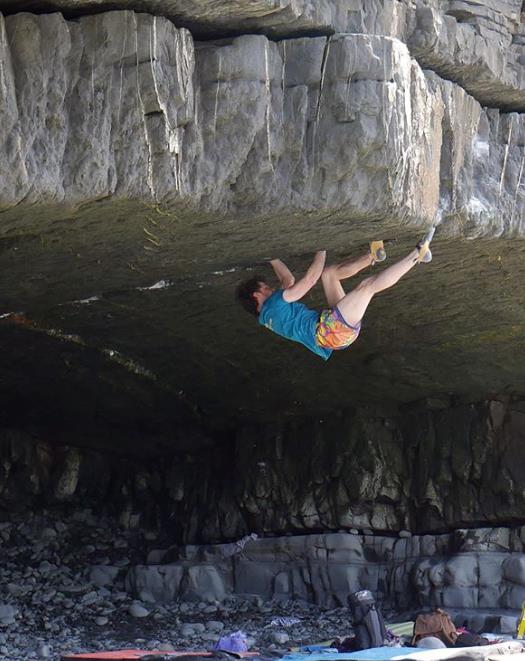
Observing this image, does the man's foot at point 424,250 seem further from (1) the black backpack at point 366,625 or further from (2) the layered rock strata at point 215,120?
(1) the black backpack at point 366,625

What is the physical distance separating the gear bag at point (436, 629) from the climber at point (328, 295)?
6.31ft

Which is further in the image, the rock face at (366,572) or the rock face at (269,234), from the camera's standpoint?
the rock face at (366,572)

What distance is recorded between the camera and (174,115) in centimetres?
580

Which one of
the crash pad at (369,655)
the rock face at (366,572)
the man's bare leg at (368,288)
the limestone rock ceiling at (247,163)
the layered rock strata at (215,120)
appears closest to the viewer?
the layered rock strata at (215,120)

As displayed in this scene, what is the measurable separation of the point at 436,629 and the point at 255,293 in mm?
2514

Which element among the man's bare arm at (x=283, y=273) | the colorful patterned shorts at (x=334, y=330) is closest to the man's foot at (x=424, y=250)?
the colorful patterned shorts at (x=334, y=330)

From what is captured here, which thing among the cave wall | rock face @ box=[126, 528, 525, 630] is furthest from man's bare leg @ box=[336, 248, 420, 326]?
the cave wall

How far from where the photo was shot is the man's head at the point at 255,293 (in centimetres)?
709

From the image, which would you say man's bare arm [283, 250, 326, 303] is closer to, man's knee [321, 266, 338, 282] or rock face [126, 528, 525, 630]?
man's knee [321, 266, 338, 282]

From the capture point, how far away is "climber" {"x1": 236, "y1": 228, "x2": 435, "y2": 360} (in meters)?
6.66

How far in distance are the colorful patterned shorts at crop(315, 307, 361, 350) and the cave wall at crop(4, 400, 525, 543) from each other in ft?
13.0

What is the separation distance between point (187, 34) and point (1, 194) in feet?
4.44

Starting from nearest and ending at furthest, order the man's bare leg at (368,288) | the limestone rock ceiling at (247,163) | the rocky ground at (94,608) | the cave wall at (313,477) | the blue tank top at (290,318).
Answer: the limestone rock ceiling at (247,163) → the man's bare leg at (368,288) → the blue tank top at (290,318) → the rocky ground at (94,608) → the cave wall at (313,477)

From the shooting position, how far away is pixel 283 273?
23.5ft
